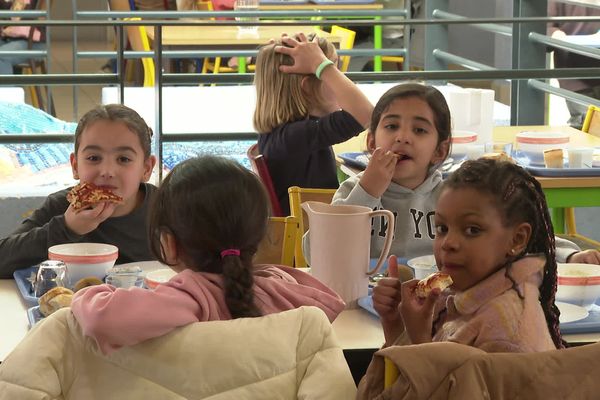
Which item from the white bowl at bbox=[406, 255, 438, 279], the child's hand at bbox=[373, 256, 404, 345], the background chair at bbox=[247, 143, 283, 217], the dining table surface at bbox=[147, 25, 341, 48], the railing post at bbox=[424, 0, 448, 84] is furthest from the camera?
the dining table surface at bbox=[147, 25, 341, 48]

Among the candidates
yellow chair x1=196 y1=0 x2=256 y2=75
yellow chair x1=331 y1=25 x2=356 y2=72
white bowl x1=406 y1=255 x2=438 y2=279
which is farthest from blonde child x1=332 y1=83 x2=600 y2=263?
yellow chair x1=196 y1=0 x2=256 y2=75

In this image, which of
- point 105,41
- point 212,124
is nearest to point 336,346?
point 212,124

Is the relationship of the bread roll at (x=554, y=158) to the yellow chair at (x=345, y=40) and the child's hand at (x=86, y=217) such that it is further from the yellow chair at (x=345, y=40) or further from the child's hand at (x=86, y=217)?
the yellow chair at (x=345, y=40)

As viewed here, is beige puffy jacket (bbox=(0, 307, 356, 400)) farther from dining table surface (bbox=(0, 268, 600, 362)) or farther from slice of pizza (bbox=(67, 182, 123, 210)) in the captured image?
slice of pizza (bbox=(67, 182, 123, 210))

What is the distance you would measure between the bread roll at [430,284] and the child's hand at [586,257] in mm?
634

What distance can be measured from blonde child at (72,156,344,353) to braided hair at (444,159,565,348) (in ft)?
0.92

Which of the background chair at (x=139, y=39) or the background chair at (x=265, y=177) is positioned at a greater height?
the background chair at (x=139, y=39)

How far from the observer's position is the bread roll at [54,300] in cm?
179

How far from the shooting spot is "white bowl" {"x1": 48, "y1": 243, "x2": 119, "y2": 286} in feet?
6.64

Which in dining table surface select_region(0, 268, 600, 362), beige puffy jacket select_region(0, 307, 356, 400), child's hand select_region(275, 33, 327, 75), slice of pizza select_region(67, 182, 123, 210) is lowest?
dining table surface select_region(0, 268, 600, 362)

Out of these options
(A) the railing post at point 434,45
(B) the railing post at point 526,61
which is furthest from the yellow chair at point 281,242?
(A) the railing post at point 434,45

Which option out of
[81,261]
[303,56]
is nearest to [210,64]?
[303,56]

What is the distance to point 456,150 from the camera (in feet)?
11.0

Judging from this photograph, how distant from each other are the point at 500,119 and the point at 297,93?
7.05 ft
